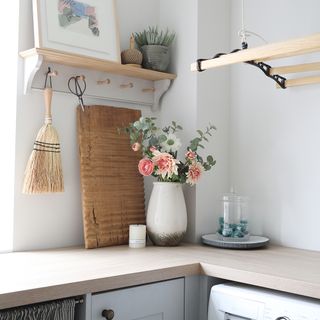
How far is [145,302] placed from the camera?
1656 mm

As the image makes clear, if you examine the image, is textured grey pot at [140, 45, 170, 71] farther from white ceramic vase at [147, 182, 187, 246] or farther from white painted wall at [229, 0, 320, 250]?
white ceramic vase at [147, 182, 187, 246]

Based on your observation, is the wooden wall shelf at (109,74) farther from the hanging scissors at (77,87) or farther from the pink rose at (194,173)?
the pink rose at (194,173)

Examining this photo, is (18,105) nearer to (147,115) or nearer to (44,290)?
(147,115)

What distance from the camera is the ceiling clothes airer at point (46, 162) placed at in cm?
193

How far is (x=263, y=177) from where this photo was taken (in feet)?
7.55

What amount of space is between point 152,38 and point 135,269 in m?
1.15

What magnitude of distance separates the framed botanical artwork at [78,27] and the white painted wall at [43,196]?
0.26 ft

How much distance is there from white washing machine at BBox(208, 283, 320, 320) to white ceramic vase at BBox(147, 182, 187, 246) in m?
0.45

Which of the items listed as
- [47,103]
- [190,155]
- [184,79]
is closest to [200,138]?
[190,155]

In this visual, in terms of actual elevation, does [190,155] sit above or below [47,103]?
below

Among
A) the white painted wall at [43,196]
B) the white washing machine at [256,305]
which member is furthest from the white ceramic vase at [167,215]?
the white washing machine at [256,305]

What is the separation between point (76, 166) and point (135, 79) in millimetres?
519

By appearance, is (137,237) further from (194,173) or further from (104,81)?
(104,81)

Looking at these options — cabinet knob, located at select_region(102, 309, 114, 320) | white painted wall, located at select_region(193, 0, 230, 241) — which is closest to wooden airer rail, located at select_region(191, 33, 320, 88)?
white painted wall, located at select_region(193, 0, 230, 241)
